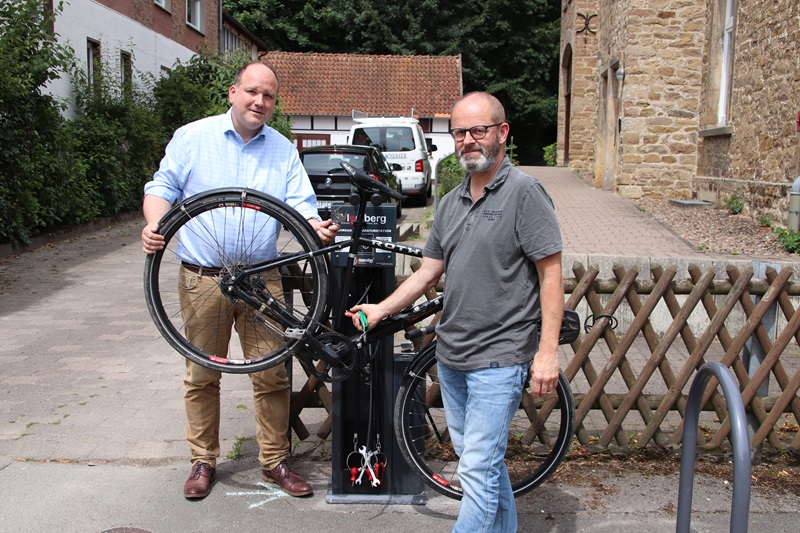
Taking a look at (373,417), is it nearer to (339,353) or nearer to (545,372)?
(339,353)

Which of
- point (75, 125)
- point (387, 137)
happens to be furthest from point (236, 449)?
point (387, 137)

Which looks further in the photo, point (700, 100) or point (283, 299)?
point (700, 100)

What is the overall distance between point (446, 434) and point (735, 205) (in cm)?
985

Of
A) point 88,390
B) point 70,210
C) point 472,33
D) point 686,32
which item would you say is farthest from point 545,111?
point 88,390

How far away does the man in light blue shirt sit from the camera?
150 inches

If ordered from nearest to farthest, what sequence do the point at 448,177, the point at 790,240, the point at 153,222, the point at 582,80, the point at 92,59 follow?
the point at 153,222 → the point at 790,240 → the point at 448,177 → the point at 92,59 → the point at 582,80

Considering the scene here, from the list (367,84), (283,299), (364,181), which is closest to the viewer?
(364,181)

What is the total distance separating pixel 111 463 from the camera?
178 inches

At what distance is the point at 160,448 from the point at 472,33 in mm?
43721

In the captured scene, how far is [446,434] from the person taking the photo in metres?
4.55

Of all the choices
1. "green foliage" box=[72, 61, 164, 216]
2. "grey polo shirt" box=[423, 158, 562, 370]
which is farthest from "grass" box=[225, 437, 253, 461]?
"green foliage" box=[72, 61, 164, 216]

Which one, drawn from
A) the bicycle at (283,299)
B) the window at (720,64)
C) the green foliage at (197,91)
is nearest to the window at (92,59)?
the green foliage at (197,91)

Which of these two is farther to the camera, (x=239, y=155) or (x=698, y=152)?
(x=698, y=152)

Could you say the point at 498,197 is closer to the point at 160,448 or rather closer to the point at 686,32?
the point at 160,448
